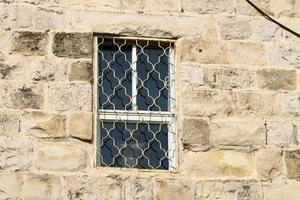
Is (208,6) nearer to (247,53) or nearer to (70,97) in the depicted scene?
(247,53)

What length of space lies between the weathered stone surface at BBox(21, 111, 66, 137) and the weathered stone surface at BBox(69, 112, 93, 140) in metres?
0.07

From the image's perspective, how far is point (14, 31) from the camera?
23.1 ft

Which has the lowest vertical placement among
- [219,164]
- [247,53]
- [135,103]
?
[219,164]

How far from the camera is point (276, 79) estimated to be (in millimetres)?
7270

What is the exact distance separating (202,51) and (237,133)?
0.71m

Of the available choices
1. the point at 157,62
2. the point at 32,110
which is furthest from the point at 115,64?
the point at 32,110

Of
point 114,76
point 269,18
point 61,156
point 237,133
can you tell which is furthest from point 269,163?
point 61,156

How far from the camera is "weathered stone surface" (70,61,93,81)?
6.98 metres

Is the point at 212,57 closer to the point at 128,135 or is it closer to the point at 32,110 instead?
the point at 128,135

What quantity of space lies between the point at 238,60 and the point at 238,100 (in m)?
0.34

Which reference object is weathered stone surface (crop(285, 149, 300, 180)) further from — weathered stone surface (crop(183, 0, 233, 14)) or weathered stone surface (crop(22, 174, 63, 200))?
weathered stone surface (crop(22, 174, 63, 200))

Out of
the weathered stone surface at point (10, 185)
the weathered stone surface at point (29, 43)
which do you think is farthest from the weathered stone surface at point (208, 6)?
the weathered stone surface at point (10, 185)

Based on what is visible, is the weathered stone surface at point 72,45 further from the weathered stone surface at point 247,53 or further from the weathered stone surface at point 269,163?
the weathered stone surface at point 269,163

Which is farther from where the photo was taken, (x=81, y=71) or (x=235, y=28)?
(x=235, y=28)
